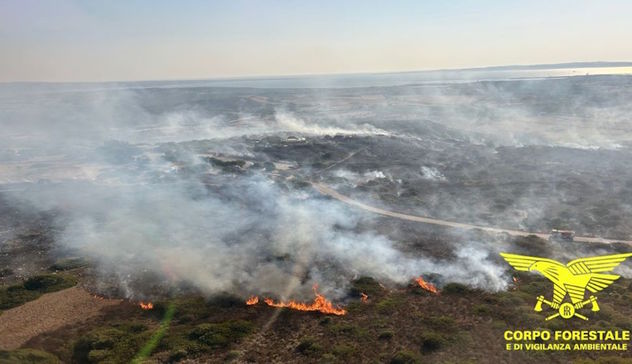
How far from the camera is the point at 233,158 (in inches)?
4601

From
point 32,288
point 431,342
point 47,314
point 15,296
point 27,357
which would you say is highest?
point 15,296

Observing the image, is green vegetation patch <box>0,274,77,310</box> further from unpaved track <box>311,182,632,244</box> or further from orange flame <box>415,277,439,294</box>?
unpaved track <box>311,182,632,244</box>

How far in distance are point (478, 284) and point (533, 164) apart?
6892 cm

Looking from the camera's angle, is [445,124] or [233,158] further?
[445,124]

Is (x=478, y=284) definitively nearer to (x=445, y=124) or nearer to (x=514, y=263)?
(x=514, y=263)

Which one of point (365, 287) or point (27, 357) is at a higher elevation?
point (27, 357)

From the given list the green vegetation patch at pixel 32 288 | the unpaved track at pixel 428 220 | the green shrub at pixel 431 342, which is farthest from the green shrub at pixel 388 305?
the green vegetation patch at pixel 32 288

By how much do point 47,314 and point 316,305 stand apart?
2994 cm

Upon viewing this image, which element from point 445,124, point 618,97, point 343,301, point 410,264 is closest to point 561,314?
point 410,264

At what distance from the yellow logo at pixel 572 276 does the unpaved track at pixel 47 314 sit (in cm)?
5001

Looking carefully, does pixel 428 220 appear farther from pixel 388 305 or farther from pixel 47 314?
pixel 47 314

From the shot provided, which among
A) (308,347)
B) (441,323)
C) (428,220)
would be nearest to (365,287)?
(441,323)

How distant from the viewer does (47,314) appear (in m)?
47.1

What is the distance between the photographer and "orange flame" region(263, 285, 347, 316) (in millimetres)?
47250
